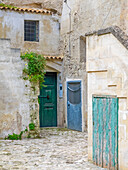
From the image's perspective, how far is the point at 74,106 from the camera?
41.2 feet

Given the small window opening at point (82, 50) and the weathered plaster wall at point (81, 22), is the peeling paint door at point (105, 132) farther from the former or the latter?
the small window opening at point (82, 50)

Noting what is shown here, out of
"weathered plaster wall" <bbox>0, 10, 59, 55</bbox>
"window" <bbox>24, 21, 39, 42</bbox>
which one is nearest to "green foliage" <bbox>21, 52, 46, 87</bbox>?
"weathered plaster wall" <bbox>0, 10, 59, 55</bbox>

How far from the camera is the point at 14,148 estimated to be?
8492mm

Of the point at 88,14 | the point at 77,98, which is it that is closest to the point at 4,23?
the point at 88,14

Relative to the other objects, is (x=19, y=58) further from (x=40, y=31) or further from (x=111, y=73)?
(x=111, y=73)

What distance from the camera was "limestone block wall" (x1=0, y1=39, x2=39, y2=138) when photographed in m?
9.87

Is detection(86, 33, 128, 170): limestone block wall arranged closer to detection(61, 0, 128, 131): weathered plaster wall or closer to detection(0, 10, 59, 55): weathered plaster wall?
detection(61, 0, 128, 131): weathered plaster wall

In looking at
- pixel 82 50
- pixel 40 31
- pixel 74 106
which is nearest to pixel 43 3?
pixel 40 31

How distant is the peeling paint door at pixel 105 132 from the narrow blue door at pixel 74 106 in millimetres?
5497

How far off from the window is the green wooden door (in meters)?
1.82

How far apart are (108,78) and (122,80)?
0.43 metres

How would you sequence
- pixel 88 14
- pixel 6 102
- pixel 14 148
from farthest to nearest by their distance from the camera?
pixel 88 14, pixel 6 102, pixel 14 148

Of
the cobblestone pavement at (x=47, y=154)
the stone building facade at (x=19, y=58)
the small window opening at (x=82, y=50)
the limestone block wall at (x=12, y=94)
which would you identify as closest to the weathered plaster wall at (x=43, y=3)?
the stone building facade at (x=19, y=58)

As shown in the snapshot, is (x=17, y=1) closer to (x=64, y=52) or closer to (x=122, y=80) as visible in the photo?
(x=64, y=52)
